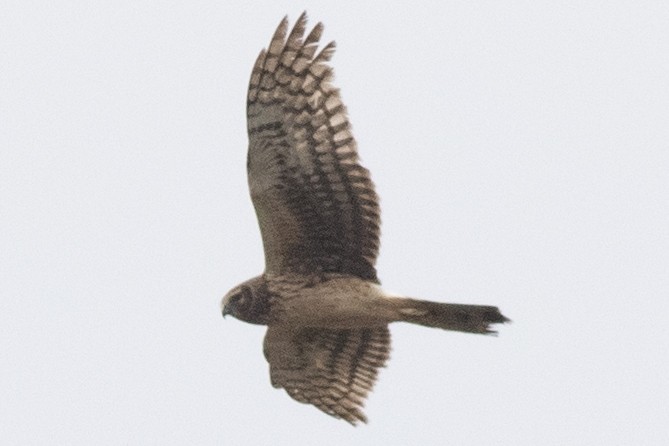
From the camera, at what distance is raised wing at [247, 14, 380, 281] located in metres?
10.8

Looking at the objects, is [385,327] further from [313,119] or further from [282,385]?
[313,119]

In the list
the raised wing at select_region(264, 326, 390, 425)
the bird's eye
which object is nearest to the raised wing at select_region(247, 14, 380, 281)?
the bird's eye

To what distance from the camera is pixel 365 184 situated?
11086mm

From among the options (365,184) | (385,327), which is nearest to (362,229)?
(365,184)

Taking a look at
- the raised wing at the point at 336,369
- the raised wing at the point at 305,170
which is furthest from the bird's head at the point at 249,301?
the raised wing at the point at 336,369

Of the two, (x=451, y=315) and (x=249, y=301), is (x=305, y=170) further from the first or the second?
(x=451, y=315)

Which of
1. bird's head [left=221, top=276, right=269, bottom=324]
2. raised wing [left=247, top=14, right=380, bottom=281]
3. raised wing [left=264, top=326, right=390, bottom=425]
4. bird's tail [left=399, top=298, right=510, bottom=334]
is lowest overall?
raised wing [left=264, top=326, right=390, bottom=425]

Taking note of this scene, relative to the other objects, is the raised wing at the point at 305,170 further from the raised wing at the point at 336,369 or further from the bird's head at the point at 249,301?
the raised wing at the point at 336,369

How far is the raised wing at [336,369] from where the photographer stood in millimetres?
12000

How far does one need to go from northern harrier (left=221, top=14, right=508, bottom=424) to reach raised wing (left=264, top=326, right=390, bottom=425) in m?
0.31

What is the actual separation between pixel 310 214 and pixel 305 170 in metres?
0.33

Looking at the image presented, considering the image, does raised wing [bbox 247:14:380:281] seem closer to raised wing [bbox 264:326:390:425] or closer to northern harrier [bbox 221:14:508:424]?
northern harrier [bbox 221:14:508:424]

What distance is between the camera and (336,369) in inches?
475

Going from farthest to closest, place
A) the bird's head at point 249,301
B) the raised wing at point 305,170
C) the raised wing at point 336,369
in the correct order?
the raised wing at point 336,369 < the bird's head at point 249,301 < the raised wing at point 305,170
